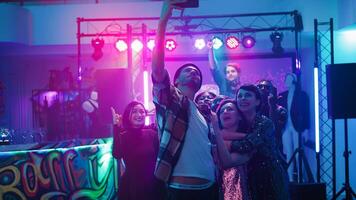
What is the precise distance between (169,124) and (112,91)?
2901 mm

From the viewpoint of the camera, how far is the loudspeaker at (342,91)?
4.94 metres

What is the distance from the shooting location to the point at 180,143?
6.90 ft

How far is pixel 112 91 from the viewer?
16.2 feet

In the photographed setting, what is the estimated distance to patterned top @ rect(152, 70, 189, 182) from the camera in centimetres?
210

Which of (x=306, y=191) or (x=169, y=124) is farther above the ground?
(x=169, y=124)

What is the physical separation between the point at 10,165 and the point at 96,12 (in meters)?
3.83

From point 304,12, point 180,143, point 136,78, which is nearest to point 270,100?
point 180,143

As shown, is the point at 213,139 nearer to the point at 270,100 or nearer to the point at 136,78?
the point at 270,100

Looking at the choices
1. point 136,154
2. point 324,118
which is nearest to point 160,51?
point 136,154

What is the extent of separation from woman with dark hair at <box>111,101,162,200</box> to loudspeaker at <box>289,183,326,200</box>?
197cm

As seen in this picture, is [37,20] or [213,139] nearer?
[213,139]

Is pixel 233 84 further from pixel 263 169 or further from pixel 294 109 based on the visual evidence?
pixel 263 169

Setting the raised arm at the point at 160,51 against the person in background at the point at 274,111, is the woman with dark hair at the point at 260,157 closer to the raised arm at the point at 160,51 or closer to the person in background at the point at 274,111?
the raised arm at the point at 160,51

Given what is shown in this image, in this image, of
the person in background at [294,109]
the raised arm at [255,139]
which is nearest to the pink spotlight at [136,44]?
the person in background at [294,109]
